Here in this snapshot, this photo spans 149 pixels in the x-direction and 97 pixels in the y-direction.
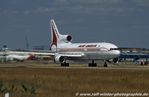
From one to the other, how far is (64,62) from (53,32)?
21396 mm

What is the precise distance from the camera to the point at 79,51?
9775cm

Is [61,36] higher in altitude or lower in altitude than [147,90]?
A: higher

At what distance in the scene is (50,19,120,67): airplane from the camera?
299ft

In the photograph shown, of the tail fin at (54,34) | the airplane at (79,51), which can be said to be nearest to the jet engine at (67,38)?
the airplane at (79,51)

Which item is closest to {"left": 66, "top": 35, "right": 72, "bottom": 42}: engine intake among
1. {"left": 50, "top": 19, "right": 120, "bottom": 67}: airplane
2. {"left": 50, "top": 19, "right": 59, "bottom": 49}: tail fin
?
{"left": 50, "top": 19, "right": 120, "bottom": 67}: airplane

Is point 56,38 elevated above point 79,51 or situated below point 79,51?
above

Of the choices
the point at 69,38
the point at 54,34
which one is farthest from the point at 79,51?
the point at 54,34

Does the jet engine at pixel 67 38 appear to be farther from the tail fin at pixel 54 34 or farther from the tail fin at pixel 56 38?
the tail fin at pixel 54 34

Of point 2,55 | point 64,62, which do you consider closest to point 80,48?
point 64,62

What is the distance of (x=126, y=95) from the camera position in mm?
28516

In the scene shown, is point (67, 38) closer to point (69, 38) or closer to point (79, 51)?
point (69, 38)

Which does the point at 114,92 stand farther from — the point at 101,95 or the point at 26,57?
the point at 26,57

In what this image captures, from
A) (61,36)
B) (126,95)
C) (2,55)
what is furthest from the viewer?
(2,55)

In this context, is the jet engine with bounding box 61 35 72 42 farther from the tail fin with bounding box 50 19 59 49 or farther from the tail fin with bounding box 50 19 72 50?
the tail fin with bounding box 50 19 59 49
